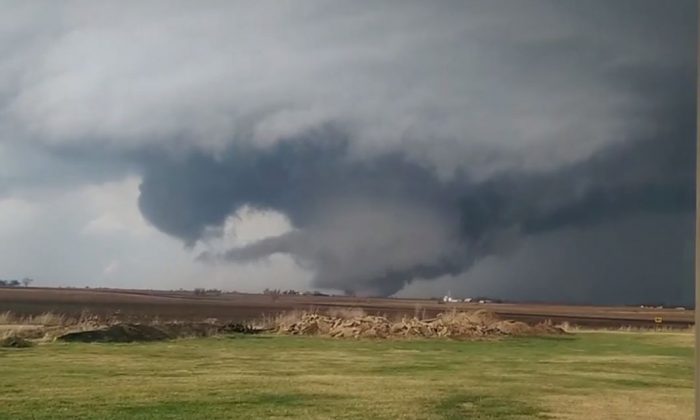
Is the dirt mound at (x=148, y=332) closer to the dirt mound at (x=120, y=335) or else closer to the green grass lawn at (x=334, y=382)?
the dirt mound at (x=120, y=335)

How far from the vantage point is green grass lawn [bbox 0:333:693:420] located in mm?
4609

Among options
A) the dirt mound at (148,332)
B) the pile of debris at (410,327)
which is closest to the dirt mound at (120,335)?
the dirt mound at (148,332)

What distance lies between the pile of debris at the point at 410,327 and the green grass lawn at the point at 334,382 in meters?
1.88

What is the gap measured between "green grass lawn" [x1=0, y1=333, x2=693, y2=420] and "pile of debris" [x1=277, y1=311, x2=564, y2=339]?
1.88 meters

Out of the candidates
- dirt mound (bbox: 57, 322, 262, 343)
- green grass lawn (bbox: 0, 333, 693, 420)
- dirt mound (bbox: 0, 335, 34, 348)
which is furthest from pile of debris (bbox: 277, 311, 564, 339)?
dirt mound (bbox: 0, 335, 34, 348)

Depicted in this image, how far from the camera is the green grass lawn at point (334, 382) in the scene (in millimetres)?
4609

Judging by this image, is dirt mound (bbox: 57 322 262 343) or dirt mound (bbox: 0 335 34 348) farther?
dirt mound (bbox: 57 322 262 343)

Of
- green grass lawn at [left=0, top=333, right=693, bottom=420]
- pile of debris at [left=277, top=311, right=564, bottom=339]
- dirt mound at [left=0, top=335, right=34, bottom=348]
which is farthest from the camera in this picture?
pile of debris at [left=277, top=311, right=564, bottom=339]

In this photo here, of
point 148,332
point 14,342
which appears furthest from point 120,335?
point 14,342

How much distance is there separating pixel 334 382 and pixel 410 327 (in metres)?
5.76

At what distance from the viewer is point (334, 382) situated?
5.79 meters

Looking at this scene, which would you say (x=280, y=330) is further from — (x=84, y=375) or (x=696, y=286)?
(x=696, y=286)

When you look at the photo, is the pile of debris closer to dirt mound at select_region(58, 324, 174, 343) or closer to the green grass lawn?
the green grass lawn

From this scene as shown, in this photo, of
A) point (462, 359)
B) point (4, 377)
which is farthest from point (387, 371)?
point (4, 377)
